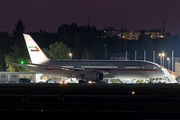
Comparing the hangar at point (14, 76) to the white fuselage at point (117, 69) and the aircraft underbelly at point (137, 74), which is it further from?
the aircraft underbelly at point (137, 74)

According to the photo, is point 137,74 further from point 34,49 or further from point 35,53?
point 34,49

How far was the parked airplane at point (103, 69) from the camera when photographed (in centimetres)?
6112

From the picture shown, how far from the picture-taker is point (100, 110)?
1099 inches

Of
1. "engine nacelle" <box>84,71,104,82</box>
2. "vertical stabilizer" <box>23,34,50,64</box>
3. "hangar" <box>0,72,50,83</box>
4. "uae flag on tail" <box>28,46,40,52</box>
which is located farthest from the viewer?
"hangar" <box>0,72,50,83</box>

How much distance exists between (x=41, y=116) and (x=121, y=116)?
226 inches

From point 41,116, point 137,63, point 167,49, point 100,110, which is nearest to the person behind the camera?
point 41,116

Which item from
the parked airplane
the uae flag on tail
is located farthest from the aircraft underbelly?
the uae flag on tail

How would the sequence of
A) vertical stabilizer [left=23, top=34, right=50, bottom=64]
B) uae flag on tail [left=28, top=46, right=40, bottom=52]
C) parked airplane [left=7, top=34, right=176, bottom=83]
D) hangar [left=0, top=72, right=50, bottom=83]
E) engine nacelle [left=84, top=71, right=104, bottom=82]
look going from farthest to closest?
hangar [left=0, top=72, right=50, bottom=83]
uae flag on tail [left=28, top=46, right=40, bottom=52]
vertical stabilizer [left=23, top=34, right=50, bottom=64]
parked airplane [left=7, top=34, right=176, bottom=83]
engine nacelle [left=84, top=71, right=104, bottom=82]

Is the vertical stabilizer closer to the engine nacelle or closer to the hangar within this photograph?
the engine nacelle

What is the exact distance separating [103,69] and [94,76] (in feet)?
10.6

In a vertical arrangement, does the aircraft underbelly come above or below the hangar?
above

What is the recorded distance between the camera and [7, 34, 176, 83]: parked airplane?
61.1 metres

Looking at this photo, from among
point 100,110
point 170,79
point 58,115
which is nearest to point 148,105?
point 100,110

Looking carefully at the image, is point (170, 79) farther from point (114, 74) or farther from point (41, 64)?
point (41, 64)
